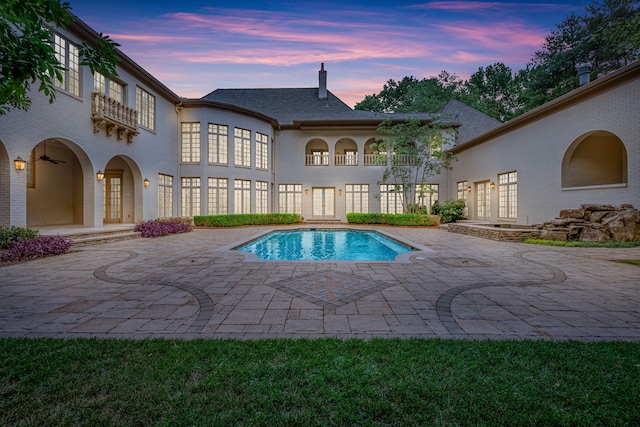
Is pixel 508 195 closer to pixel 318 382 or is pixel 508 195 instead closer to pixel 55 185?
pixel 318 382

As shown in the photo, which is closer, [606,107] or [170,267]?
[170,267]

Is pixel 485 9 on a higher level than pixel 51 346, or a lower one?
higher

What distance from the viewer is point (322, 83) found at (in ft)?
66.3

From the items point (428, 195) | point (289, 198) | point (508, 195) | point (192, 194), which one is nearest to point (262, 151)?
point (289, 198)

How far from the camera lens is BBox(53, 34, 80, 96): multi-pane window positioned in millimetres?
8977

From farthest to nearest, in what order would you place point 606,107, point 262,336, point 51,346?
point 606,107 → point 262,336 → point 51,346

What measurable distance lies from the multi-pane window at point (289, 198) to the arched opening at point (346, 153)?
3247 millimetres

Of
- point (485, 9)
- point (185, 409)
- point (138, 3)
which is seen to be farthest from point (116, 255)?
point (485, 9)

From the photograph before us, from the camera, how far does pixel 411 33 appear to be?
10.6 meters

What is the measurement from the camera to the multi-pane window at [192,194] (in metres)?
15.2

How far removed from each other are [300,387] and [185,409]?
700 millimetres

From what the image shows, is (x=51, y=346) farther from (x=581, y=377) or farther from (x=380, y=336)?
(x=581, y=377)

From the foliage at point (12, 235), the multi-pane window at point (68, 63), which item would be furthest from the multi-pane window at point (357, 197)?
the foliage at point (12, 235)

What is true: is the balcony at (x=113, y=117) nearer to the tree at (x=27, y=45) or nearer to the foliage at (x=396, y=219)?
the tree at (x=27, y=45)
